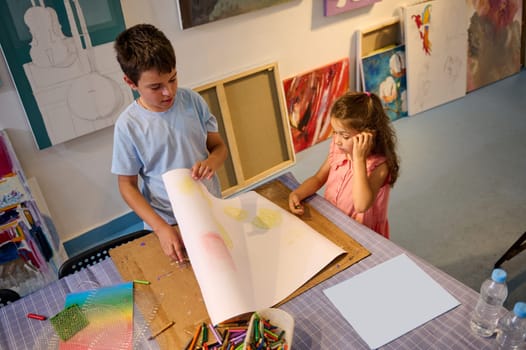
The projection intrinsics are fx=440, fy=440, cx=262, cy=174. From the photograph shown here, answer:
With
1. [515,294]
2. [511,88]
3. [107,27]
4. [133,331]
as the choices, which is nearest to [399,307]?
[133,331]

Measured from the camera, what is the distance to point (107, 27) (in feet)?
7.12

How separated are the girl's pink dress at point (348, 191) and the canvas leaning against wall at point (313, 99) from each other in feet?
5.07

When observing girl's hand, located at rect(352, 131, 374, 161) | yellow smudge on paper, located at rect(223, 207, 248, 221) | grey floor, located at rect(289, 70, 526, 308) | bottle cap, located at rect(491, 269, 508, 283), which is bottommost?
grey floor, located at rect(289, 70, 526, 308)

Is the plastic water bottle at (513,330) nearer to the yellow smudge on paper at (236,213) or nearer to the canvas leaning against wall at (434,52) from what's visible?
the yellow smudge on paper at (236,213)

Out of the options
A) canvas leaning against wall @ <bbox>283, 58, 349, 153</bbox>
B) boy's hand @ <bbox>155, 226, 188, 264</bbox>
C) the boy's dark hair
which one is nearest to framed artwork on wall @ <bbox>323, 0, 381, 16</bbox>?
canvas leaning against wall @ <bbox>283, 58, 349, 153</bbox>

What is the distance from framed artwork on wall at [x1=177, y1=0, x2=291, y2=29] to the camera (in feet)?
7.75

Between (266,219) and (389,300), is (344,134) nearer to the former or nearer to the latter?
(266,219)

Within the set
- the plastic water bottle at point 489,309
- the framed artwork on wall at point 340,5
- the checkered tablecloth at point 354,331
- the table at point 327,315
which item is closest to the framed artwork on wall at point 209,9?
the framed artwork on wall at point 340,5

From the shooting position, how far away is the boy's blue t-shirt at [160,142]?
4.54 ft

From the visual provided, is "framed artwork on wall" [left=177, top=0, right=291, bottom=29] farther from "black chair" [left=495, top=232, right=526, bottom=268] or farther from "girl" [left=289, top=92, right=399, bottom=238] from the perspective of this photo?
"black chair" [left=495, top=232, right=526, bottom=268]

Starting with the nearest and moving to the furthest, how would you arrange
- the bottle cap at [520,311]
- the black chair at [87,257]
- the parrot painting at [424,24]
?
1. the bottle cap at [520,311]
2. the black chair at [87,257]
3. the parrot painting at [424,24]

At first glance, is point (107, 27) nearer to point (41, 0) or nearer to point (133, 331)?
point (41, 0)

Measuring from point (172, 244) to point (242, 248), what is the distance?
0.69 ft

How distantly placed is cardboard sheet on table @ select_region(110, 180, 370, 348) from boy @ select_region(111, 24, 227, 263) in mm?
51
